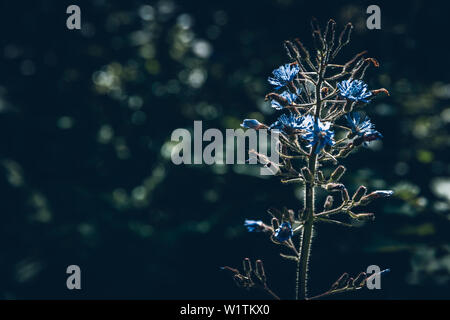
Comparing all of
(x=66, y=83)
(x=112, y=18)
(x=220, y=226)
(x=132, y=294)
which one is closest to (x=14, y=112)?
(x=66, y=83)

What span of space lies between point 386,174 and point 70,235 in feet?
9.26

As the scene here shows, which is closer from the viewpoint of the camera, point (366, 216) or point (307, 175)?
point (307, 175)

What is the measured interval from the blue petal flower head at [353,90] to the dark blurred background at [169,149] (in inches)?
58.2

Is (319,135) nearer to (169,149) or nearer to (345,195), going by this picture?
(345,195)

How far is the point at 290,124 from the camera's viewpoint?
2064mm

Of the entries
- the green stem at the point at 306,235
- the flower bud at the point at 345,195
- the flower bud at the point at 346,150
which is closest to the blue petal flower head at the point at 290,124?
the green stem at the point at 306,235

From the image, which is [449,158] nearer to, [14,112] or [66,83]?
[66,83]

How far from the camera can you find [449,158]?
375cm

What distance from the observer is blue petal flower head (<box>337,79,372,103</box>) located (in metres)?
2.11

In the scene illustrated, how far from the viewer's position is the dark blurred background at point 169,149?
12.2ft

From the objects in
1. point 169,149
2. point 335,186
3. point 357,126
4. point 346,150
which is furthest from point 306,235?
point 169,149

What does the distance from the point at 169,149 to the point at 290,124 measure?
252 centimetres

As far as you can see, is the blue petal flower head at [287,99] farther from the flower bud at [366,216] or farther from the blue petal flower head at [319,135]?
the flower bud at [366,216]

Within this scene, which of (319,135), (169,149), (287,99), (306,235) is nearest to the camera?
(319,135)
